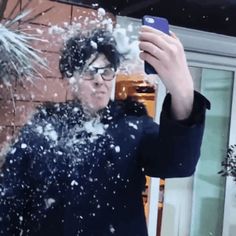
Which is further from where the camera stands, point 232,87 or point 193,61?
point 232,87

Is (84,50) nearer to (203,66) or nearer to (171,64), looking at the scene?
(171,64)

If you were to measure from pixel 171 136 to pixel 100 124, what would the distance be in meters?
0.13

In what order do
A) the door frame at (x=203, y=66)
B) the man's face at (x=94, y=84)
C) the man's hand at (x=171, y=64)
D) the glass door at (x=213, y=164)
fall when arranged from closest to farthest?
the man's hand at (x=171, y=64), the man's face at (x=94, y=84), the door frame at (x=203, y=66), the glass door at (x=213, y=164)

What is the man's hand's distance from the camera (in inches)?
23.6

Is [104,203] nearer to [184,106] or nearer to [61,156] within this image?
[61,156]

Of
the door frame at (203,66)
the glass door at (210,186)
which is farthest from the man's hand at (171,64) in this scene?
the glass door at (210,186)

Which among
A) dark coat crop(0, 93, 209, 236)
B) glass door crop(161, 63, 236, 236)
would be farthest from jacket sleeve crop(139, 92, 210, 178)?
glass door crop(161, 63, 236, 236)

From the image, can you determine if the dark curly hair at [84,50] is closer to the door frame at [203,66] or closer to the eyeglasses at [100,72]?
the eyeglasses at [100,72]

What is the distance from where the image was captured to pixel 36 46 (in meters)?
0.69

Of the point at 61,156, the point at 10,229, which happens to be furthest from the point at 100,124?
the point at 10,229

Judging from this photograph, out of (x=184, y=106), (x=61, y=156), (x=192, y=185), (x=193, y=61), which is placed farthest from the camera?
(x=192, y=185)

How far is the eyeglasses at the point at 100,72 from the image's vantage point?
705mm

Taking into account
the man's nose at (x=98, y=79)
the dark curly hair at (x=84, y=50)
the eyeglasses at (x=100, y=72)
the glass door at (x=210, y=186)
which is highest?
the dark curly hair at (x=84, y=50)

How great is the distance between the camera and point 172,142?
2.04 ft
